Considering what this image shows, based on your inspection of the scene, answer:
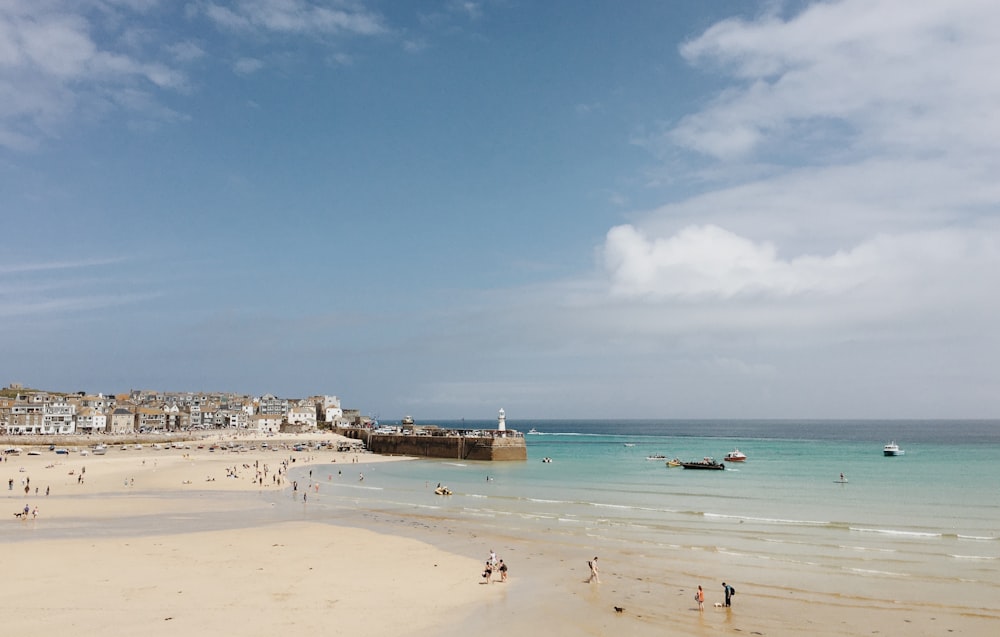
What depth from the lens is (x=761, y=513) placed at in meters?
38.0

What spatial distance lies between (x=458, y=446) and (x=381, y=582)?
64.5 meters

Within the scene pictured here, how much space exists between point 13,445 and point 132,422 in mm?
47151

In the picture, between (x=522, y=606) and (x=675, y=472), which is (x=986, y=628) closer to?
(x=522, y=606)

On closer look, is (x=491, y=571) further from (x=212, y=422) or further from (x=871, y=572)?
(x=212, y=422)

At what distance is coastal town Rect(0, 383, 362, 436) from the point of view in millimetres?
119500

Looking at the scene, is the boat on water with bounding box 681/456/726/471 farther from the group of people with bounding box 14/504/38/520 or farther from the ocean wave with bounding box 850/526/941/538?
the group of people with bounding box 14/504/38/520

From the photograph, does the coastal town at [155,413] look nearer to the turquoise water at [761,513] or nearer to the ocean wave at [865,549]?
the turquoise water at [761,513]

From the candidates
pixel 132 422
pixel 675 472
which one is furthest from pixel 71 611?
pixel 132 422

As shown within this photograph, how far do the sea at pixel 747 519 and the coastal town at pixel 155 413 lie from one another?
82614 mm

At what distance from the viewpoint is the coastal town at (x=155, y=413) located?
120 metres

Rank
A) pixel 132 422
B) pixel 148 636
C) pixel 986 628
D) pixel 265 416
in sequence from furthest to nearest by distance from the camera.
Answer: pixel 265 416 → pixel 132 422 → pixel 986 628 → pixel 148 636

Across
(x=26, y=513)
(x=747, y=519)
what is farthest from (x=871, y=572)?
(x=26, y=513)

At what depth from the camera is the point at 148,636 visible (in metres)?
15.7

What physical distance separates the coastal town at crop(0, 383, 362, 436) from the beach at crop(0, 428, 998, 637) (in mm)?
99064
